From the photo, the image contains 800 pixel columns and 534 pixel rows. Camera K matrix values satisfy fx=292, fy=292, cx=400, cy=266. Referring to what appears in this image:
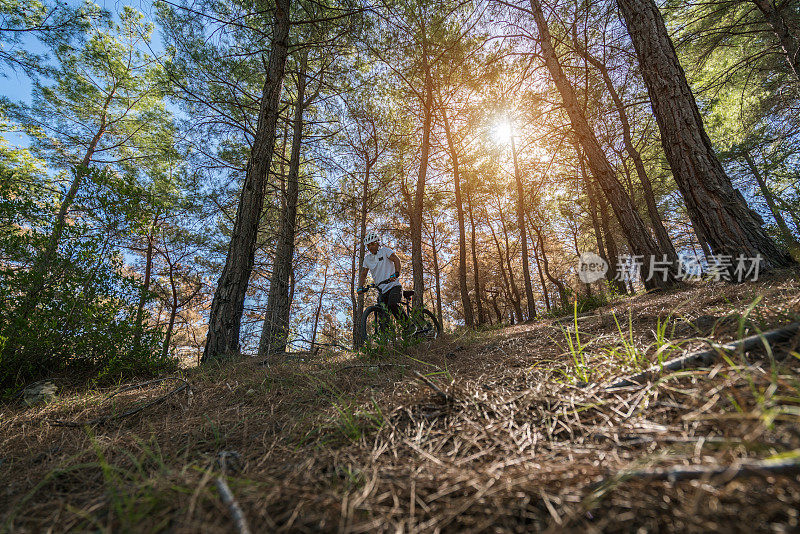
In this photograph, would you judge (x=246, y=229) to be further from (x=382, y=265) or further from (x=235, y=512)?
(x=235, y=512)

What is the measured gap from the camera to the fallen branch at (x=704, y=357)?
3.67 feet

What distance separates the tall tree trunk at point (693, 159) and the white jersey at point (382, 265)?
4012 mm

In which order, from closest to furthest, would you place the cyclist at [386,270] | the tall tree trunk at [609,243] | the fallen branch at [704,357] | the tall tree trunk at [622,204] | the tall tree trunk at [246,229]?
the fallen branch at [704,357], the tall tree trunk at [246,229], the cyclist at [386,270], the tall tree trunk at [622,204], the tall tree trunk at [609,243]

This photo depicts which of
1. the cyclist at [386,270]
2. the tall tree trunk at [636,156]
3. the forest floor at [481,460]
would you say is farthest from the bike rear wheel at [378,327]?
the tall tree trunk at [636,156]

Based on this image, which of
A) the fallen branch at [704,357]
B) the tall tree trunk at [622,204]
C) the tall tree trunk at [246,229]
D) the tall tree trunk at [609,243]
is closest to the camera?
the fallen branch at [704,357]

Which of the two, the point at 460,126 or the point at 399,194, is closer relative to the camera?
the point at 460,126

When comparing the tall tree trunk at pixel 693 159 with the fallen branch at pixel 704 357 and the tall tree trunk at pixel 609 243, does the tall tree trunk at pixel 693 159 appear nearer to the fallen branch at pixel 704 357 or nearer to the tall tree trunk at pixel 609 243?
the fallen branch at pixel 704 357

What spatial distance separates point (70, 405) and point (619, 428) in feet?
11.4

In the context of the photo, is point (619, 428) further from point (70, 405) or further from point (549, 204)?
point (549, 204)

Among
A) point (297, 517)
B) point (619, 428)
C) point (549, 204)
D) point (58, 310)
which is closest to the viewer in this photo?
point (297, 517)

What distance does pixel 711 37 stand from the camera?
727 centimetres

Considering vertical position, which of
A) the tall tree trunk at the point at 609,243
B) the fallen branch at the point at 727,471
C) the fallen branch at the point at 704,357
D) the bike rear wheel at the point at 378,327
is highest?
the tall tree trunk at the point at 609,243

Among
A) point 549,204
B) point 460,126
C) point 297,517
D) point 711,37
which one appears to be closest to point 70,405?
point 297,517

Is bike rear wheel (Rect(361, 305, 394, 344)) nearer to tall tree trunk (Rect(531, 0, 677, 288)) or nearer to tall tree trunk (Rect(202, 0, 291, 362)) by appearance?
tall tree trunk (Rect(202, 0, 291, 362))
